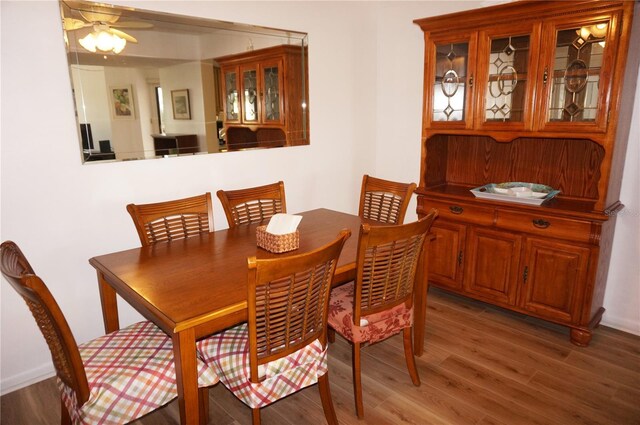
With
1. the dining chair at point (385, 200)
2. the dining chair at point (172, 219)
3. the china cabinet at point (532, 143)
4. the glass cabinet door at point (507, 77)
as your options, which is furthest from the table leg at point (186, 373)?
the glass cabinet door at point (507, 77)

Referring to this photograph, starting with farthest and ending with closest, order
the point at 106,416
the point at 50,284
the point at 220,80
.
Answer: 1. the point at 220,80
2. the point at 50,284
3. the point at 106,416

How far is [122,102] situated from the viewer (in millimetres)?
2393

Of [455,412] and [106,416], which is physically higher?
[106,416]

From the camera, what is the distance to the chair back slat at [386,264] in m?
1.80

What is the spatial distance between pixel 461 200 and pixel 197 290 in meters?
1.98

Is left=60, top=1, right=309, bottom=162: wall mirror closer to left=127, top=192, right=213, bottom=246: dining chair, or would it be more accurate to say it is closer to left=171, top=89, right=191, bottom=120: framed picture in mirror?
left=171, top=89, right=191, bottom=120: framed picture in mirror

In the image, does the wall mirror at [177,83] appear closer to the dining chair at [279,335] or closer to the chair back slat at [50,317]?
the chair back slat at [50,317]

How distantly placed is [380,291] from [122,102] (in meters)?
1.73

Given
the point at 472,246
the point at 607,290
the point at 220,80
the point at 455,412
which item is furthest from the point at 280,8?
the point at 607,290

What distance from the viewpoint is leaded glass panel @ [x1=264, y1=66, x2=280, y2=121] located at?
3078mm

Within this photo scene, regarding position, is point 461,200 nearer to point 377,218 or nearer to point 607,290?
point 377,218

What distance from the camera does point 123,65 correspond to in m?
2.38

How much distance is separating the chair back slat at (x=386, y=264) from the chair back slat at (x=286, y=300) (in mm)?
181

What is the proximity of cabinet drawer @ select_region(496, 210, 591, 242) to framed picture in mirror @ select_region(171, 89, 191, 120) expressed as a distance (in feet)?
6.85
